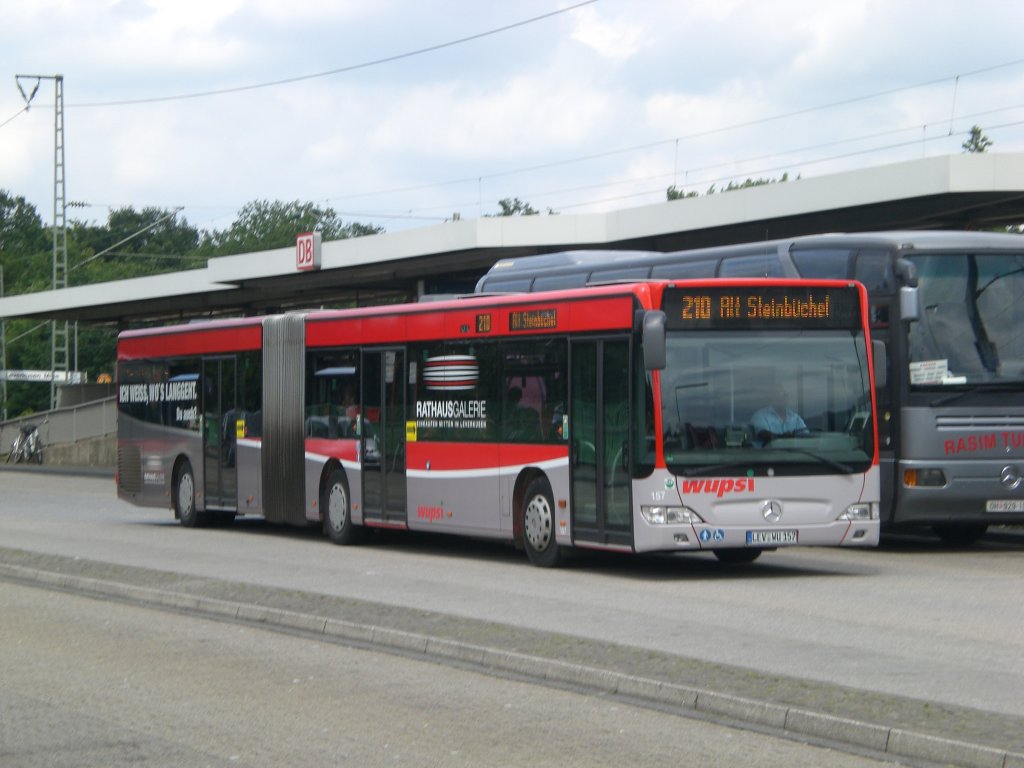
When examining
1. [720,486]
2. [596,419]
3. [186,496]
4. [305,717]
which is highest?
[596,419]

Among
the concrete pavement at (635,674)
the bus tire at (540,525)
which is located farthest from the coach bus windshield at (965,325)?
the concrete pavement at (635,674)

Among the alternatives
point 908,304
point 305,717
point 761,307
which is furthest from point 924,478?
point 305,717

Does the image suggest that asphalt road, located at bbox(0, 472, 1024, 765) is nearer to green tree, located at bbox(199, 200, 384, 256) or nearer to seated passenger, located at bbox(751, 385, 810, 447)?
seated passenger, located at bbox(751, 385, 810, 447)

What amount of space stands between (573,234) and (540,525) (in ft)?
65.5

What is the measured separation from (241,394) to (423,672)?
1406 centimetres

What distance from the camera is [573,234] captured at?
3678 cm

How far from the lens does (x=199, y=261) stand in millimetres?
144500

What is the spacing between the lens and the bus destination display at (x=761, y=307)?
52.3ft

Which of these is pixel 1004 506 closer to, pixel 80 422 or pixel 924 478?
pixel 924 478

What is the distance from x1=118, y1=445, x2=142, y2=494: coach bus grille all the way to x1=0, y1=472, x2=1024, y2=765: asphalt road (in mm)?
2932

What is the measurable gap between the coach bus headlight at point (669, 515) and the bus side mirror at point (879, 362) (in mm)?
2576

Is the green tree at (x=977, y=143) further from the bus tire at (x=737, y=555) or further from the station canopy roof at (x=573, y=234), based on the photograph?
the bus tire at (x=737, y=555)

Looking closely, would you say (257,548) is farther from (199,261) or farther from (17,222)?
(17,222)

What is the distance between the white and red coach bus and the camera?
51.7 feet
